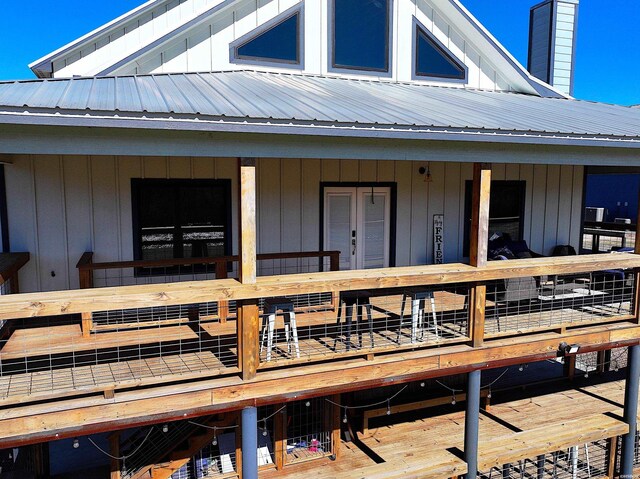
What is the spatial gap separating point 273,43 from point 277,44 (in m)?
0.06

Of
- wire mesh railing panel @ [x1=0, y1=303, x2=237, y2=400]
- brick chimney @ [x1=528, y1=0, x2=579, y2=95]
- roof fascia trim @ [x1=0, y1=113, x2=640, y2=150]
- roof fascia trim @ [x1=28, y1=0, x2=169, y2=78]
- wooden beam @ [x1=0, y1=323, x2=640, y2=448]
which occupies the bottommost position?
wooden beam @ [x1=0, y1=323, x2=640, y2=448]

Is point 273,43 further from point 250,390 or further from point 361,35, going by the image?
point 250,390

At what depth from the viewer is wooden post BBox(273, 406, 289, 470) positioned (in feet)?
23.0

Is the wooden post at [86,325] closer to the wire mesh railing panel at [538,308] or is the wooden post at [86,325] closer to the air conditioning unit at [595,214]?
the wire mesh railing panel at [538,308]

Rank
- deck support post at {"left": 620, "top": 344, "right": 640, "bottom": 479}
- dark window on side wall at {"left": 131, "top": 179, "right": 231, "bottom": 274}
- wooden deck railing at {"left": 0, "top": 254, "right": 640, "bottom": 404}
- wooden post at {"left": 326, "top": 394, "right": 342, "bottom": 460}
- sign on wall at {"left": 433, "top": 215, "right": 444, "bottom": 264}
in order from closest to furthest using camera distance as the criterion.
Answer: wooden deck railing at {"left": 0, "top": 254, "right": 640, "bottom": 404} < deck support post at {"left": 620, "top": 344, "right": 640, "bottom": 479} < dark window on side wall at {"left": 131, "top": 179, "right": 231, "bottom": 274} < wooden post at {"left": 326, "top": 394, "right": 342, "bottom": 460} < sign on wall at {"left": 433, "top": 215, "right": 444, "bottom": 264}

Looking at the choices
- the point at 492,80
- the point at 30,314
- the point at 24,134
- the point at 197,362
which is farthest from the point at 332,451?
the point at 492,80

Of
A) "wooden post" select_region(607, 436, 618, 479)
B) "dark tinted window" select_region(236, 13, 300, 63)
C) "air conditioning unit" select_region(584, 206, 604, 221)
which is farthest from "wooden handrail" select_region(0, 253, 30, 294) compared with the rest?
"air conditioning unit" select_region(584, 206, 604, 221)

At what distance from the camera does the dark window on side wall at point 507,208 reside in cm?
929

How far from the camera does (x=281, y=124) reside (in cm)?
456

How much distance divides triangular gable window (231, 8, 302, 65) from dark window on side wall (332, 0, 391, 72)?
663mm

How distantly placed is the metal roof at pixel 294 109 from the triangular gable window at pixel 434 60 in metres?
0.84

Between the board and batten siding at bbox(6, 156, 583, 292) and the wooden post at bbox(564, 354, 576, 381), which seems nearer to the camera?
the board and batten siding at bbox(6, 156, 583, 292)

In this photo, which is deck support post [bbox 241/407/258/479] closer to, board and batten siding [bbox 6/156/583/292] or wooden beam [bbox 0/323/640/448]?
wooden beam [bbox 0/323/640/448]

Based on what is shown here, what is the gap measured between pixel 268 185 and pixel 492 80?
491cm
